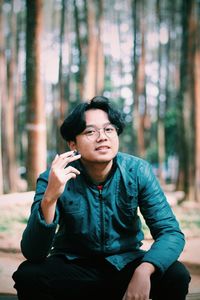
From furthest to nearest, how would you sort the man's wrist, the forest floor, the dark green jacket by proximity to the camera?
the forest floor
the dark green jacket
the man's wrist

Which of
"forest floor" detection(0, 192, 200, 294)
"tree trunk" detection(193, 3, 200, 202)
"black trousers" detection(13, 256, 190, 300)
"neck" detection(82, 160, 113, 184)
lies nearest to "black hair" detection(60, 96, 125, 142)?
"neck" detection(82, 160, 113, 184)

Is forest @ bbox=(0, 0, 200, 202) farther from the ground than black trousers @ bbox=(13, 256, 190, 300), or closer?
farther from the ground

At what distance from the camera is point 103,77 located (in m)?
3.11

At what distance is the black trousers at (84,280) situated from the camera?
4.56 feet

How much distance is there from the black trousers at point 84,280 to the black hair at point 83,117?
1.73 ft

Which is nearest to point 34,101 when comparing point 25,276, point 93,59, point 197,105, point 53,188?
point 93,59

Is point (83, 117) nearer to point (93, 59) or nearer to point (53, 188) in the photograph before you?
point (53, 188)

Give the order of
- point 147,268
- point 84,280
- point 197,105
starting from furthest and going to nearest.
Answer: point 197,105, point 84,280, point 147,268

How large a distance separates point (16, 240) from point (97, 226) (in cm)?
132

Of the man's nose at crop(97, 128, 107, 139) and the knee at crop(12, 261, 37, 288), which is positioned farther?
the man's nose at crop(97, 128, 107, 139)

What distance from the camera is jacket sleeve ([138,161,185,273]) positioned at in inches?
55.4

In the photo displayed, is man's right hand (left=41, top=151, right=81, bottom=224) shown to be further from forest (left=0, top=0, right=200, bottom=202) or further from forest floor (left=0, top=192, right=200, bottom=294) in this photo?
forest (left=0, top=0, right=200, bottom=202)

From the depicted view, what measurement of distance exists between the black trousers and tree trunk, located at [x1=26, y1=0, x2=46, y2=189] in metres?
1.44

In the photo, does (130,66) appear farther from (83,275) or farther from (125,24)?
(83,275)
